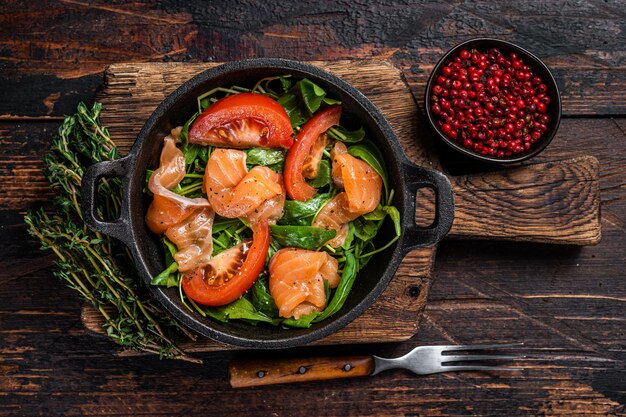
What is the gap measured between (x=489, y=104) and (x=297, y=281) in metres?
1.15

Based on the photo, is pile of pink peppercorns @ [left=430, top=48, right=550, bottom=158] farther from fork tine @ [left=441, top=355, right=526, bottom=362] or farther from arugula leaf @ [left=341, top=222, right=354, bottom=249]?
fork tine @ [left=441, top=355, right=526, bottom=362]

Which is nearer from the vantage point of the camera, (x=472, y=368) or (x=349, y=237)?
(x=349, y=237)

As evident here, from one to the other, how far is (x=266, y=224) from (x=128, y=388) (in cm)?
120

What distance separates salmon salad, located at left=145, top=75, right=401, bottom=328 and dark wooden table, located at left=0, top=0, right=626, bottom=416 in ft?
1.81

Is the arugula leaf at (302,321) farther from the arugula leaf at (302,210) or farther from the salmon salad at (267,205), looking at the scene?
the arugula leaf at (302,210)

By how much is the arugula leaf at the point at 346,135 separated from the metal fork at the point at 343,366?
100 cm

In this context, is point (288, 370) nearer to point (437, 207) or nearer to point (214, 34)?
point (437, 207)

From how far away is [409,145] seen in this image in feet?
8.73

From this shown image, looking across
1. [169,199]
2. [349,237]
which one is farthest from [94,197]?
[349,237]

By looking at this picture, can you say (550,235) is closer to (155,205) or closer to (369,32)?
(369,32)

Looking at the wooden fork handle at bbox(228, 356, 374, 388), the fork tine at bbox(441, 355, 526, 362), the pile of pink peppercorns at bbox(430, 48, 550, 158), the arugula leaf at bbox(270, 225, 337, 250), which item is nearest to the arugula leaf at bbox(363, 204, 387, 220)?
the arugula leaf at bbox(270, 225, 337, 250)

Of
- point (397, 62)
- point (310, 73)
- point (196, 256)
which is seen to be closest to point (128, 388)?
point (196, 256)

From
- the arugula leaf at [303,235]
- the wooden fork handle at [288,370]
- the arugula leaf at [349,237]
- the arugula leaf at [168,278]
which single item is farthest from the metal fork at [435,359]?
the arugula leaf at [168,278]

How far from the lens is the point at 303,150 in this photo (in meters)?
2.36
